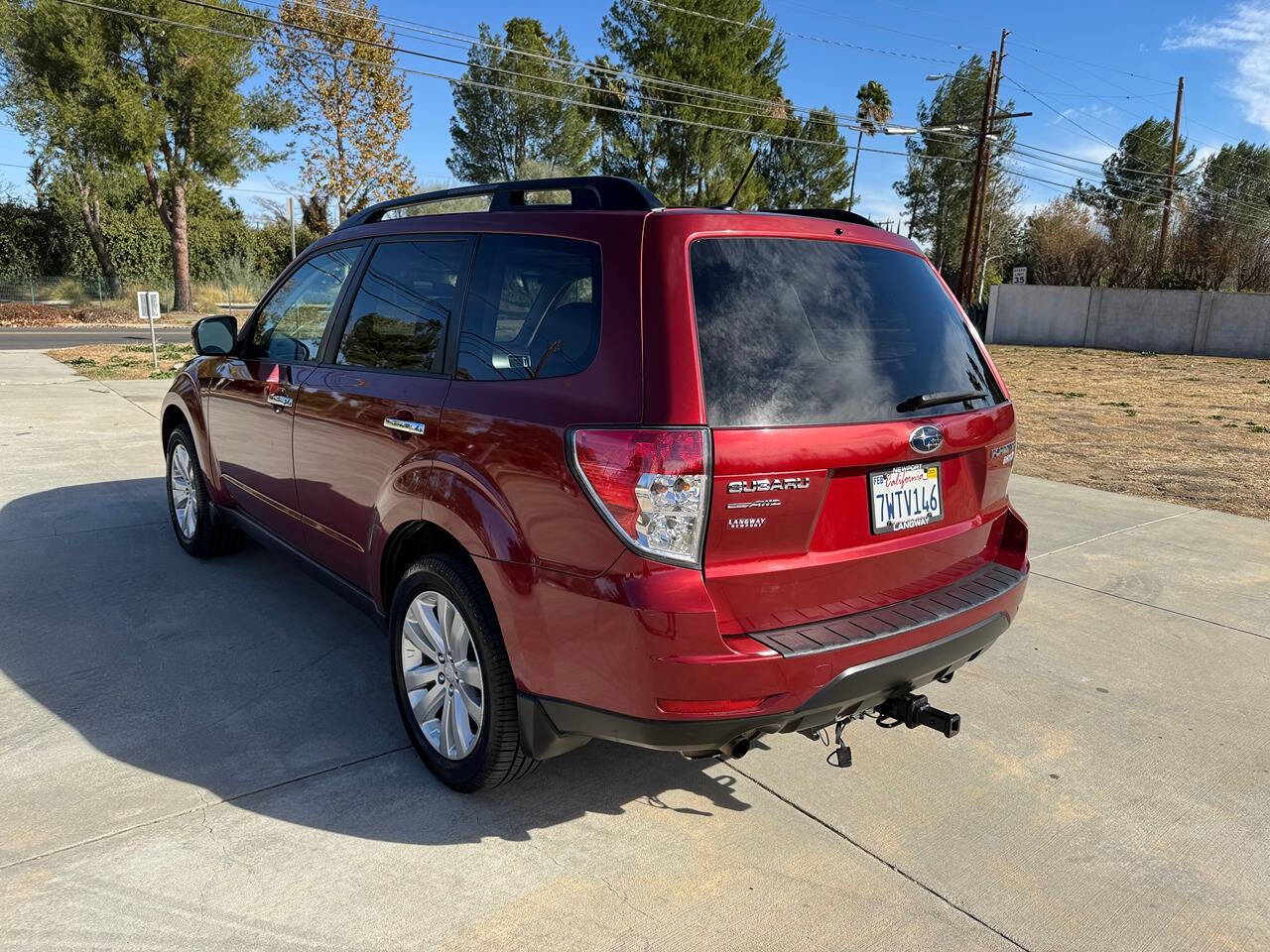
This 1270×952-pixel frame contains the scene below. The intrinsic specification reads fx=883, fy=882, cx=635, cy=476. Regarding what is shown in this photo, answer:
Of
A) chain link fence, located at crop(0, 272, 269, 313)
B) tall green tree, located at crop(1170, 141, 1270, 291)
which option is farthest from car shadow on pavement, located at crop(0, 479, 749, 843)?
tall green tree, located at crop(1170, 141, 1270, 291)

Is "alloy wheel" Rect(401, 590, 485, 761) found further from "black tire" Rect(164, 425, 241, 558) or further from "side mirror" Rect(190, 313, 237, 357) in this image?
"black tire" Rect(164, 425, 241, 558)

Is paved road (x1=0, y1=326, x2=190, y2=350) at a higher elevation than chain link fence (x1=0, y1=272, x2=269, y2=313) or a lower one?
lower

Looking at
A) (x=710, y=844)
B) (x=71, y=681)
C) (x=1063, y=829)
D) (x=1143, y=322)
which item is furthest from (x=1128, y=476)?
(x=1143, y=322)

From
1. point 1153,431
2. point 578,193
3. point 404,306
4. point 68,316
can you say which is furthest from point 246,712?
point 68,316

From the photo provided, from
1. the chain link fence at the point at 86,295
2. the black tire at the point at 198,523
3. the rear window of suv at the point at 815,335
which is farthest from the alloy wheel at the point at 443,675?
the chain link fence at the point at 86,295

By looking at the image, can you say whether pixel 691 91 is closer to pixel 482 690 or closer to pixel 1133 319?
pixel 1133 319

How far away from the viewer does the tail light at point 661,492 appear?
2.19 meters

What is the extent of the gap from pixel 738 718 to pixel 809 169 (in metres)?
54.3

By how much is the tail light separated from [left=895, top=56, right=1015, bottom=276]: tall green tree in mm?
52865

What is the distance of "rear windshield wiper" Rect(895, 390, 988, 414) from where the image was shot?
2.64 metres

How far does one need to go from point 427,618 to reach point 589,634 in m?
0.85

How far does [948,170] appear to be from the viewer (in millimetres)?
53062

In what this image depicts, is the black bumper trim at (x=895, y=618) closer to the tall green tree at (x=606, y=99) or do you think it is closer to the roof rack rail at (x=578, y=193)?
the roof rack rail at (x=578, y=193)

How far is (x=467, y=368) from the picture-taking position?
2.82 m
